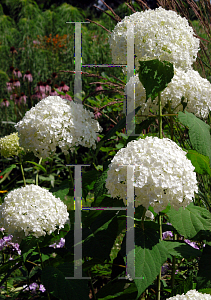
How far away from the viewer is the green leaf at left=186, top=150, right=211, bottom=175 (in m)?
1.30

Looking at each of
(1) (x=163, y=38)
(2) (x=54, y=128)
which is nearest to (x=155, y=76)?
(1) (x=163, y=38)

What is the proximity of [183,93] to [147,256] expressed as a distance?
69cm

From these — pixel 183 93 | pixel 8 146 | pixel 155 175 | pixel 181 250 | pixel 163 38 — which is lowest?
pixel 181 250

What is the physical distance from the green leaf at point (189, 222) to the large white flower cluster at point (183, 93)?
44 cm

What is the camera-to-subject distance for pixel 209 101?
4.52 feet

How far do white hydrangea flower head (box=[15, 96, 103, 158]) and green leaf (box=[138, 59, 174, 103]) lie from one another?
0.40m

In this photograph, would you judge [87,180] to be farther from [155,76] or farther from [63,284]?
[155,76]

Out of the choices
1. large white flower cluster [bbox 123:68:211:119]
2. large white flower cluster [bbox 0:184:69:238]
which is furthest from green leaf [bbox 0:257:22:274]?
large white flower cluster [bbox 123:68:211:119]

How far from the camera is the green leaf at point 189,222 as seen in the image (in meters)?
1.18

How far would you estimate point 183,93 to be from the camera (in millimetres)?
1317

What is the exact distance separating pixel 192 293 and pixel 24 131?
0.95m

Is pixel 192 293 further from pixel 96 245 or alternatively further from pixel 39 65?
pixel 39 65

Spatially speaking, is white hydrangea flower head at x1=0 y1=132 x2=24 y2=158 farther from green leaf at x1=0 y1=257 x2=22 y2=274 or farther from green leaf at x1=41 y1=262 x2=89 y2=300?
green leaf at x1=41 y1=262 x2=89 y2=300

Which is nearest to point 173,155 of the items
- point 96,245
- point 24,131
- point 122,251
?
point 122,251
